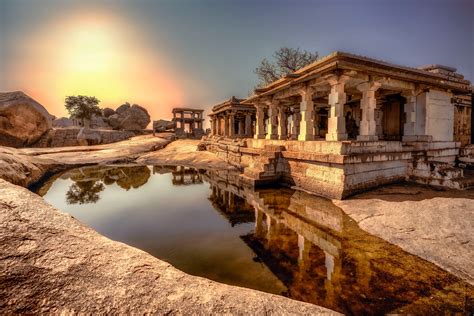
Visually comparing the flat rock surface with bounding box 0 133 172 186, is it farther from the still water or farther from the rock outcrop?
the rock outcrop

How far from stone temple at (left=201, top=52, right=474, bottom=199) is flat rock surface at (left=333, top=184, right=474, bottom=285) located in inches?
33.8

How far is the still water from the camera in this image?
288 cm

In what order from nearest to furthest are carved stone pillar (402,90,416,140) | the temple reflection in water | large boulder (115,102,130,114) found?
the temple reflection in water → carved stone pillar (402,90,416,140) → large boulder (115,102,130,114)

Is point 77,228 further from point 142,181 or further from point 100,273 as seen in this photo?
point 142,181

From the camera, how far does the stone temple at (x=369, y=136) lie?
288 inches

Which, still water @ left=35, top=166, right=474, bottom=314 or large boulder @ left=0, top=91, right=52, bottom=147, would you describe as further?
large boulder @ left=0, top=91, right=52, bottom=147

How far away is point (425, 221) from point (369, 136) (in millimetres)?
3980

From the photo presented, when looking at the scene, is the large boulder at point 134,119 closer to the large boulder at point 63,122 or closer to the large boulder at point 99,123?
the large boulder at point 99,123

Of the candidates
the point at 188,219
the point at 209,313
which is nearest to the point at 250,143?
the point at 188,219

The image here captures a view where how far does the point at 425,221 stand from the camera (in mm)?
4844

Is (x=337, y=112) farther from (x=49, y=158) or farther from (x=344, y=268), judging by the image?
(x=49, y=158)

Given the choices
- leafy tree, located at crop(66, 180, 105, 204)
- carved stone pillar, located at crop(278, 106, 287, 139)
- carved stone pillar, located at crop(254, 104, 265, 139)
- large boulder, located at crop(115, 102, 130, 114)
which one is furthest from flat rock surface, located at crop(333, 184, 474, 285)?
large boulder, located at crop(115, 102, 130, 114)

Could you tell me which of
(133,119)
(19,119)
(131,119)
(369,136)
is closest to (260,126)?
(369,136)

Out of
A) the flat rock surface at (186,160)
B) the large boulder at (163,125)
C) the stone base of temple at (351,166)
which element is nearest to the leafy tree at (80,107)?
the large boulder at (163,125)
